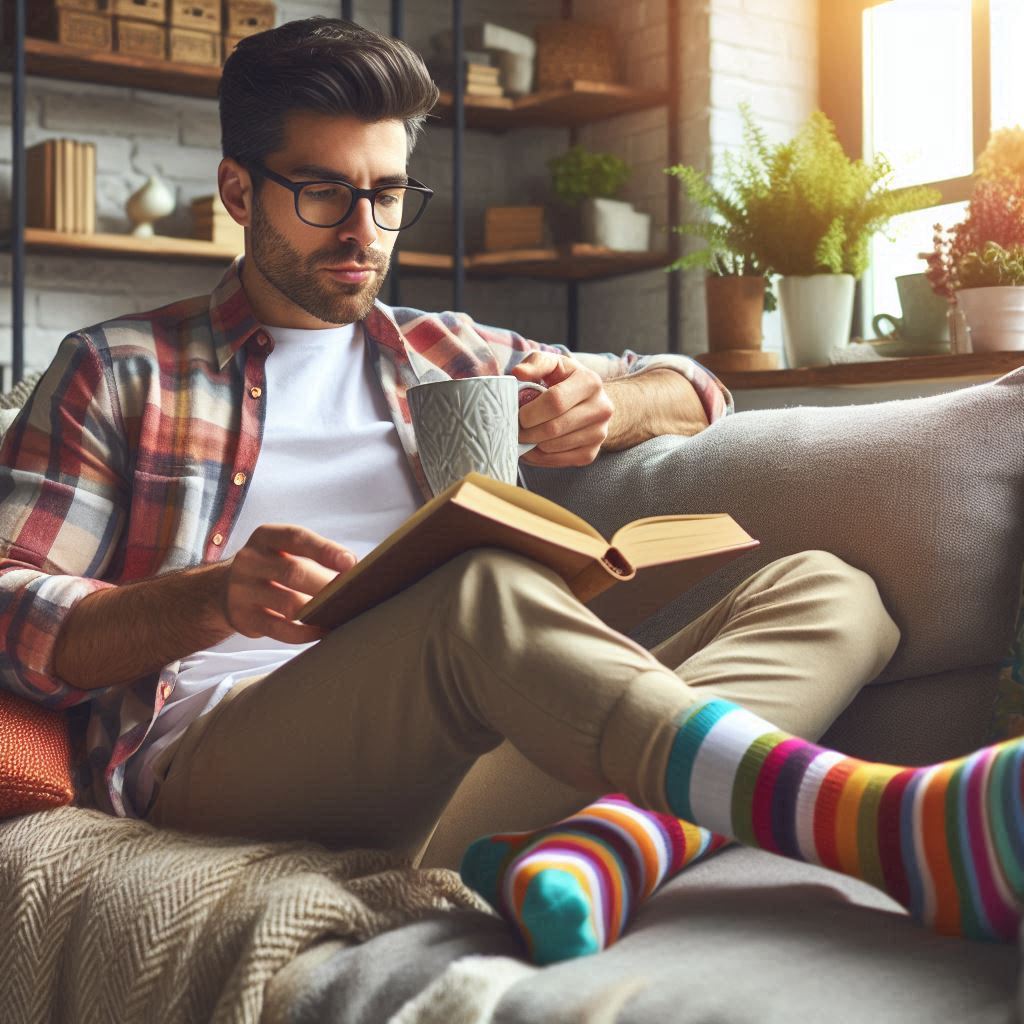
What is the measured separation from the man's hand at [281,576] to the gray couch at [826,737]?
0.85 ft

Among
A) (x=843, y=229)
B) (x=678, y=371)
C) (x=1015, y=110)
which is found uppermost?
(x=1015, y=110)

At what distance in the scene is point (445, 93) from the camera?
3.24m

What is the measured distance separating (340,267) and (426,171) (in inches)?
87.9

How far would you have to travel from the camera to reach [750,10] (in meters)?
3.11

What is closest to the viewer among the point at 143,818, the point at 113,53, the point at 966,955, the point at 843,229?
the point at 966,955

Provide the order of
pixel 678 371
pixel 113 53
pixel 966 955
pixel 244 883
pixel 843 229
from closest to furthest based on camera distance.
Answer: pixel 966 955 → pixel 244 883 → pixel 678 371 → pixel 843 229 → pixel 113 53

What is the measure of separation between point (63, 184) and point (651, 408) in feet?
6.20

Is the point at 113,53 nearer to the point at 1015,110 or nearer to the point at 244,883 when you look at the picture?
the point at 1015,110

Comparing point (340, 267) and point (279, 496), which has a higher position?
point (340, 267)

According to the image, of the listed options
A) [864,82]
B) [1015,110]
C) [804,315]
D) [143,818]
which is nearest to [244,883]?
[143,818]

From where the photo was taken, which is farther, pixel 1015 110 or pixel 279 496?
pixel 1015 110

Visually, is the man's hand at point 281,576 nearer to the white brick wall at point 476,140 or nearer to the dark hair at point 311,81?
the dark hair at point 311,81

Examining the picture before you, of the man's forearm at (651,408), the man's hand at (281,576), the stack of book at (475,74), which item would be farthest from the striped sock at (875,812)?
the stack of book at (475,74)

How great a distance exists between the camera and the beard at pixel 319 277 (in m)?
1.43
